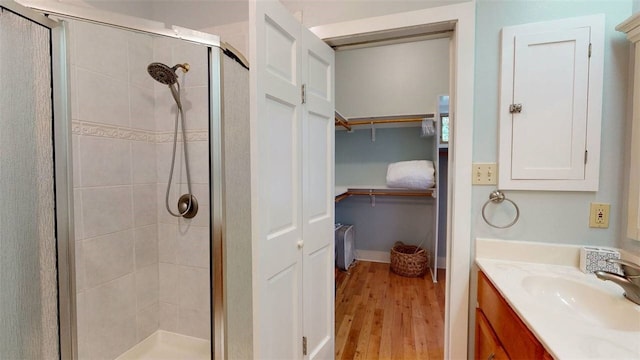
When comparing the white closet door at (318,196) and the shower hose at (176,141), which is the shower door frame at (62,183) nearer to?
the shower hose at (176,141)

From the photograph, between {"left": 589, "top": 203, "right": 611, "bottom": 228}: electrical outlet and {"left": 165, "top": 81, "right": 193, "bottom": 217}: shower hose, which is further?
{"left": 165, "top": 81, "right": 193, "bottom": 217}: shower hose

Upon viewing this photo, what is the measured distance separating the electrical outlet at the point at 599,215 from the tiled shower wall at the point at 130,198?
197cm

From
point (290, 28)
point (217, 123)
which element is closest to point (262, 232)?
point (217, 123)

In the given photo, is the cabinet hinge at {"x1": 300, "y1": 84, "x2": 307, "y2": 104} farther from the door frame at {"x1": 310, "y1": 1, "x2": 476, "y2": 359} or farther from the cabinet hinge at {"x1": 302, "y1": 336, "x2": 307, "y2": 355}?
the cabinet hinge at {"x1": 302, "y1": 336, "x2": 307, "y2": 355}

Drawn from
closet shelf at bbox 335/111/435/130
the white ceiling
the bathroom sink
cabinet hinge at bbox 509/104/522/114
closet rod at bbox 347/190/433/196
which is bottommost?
the bathroom sink

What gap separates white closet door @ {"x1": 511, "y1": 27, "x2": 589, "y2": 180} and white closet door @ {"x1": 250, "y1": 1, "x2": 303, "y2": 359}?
3.45 ft

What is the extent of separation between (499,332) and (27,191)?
192 cm

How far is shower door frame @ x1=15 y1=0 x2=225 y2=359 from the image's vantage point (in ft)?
3.86

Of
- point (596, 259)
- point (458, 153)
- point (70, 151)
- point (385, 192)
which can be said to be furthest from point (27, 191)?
point (385, 192)

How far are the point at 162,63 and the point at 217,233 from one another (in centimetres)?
106

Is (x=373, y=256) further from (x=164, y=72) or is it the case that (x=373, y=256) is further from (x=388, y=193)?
(x=164, y=72)

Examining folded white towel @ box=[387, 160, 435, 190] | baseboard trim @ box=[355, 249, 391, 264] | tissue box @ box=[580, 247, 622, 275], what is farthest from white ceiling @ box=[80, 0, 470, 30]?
baseboard trim @ box=[355, 249, 391, 264]

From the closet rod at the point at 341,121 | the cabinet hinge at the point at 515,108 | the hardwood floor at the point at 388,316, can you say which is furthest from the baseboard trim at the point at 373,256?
the cabinet hinge at the point at 515,108

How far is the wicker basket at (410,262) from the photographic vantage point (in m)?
3.09
